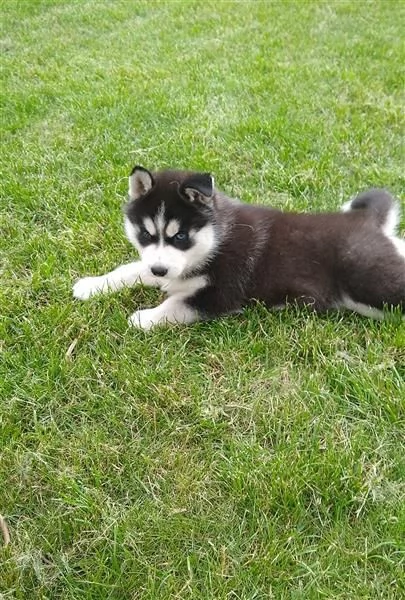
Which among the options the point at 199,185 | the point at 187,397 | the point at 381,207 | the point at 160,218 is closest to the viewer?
the point at 187,397

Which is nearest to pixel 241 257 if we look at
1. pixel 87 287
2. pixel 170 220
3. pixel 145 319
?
pixel 170 220

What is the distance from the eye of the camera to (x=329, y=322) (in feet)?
12.4

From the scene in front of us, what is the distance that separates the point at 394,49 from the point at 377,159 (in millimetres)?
3302

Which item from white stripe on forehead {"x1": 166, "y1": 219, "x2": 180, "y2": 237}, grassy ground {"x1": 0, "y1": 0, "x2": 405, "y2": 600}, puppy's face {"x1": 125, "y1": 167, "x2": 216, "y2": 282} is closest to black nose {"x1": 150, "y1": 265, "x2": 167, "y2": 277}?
puppy's face {"x1": 125, "y1": 167, "x2": 216, "y2": 282}

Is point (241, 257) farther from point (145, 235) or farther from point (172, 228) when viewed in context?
point (145, 235)

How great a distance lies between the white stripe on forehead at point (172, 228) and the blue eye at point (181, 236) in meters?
0.03

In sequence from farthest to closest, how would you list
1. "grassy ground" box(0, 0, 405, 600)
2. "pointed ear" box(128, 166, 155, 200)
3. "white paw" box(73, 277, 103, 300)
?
"white paw" box(73, 277, 103, 300)
"pointed ear" box(128, 166, 155, 200)
"grassy ground" box(0, 0, 405, 600)

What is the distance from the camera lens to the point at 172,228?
375 centimetres

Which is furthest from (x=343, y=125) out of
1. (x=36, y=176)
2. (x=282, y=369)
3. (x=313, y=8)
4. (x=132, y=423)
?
(x=313, y=8)

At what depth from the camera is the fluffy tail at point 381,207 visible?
4121mm

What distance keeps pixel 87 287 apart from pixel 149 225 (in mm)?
631

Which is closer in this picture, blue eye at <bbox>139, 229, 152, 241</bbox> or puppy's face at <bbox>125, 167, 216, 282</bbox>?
puppy's face at <bbox>125, 167, 216, 282</bbox>

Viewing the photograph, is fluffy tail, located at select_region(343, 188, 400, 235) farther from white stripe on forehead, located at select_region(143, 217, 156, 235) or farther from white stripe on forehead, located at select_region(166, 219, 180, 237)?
white stripe on forehead, located at select_region(143, 217, 156, 235)

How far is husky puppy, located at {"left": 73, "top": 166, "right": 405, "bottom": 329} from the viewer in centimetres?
373
